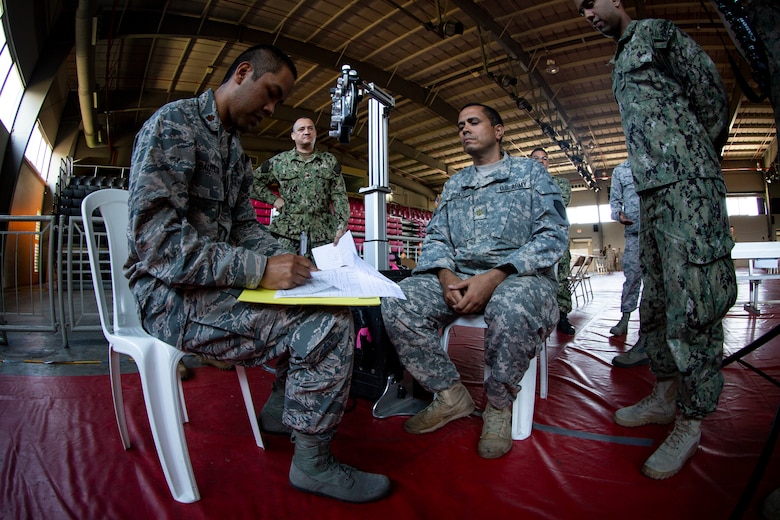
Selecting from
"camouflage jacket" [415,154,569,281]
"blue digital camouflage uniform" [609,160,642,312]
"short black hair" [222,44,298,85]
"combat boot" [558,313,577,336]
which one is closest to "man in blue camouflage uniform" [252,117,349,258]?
"camouflage jacket" [415,154,569,281]

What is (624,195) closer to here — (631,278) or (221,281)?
(631,278)

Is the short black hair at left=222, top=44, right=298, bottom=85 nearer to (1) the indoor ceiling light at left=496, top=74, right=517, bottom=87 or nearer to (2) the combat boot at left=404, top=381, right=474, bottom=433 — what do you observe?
(2) the combat boot at left=404, top=381, right=474, bottom=433

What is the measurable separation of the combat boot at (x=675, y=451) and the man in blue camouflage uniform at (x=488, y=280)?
390 mm

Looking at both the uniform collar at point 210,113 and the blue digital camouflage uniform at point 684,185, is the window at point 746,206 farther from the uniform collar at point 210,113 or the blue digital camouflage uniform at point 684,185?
the uniform collar at point 210,113

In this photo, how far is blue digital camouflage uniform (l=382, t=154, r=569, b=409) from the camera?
1309 mm

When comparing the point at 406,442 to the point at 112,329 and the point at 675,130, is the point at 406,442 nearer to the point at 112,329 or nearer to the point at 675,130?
the point at 112,329

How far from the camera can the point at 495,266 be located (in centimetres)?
152

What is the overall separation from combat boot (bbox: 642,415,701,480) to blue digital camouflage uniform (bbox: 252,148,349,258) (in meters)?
2.11

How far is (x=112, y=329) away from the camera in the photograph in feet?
3.84

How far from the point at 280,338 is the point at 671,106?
133cm

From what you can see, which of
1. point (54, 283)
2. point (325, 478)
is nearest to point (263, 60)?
point (325, 478)

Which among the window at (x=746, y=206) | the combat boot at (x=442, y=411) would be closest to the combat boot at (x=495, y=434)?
the combat boot at (x=442, y=411)

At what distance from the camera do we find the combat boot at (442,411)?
1409 mm

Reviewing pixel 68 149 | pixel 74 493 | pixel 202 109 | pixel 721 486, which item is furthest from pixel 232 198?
pixel 68 149
